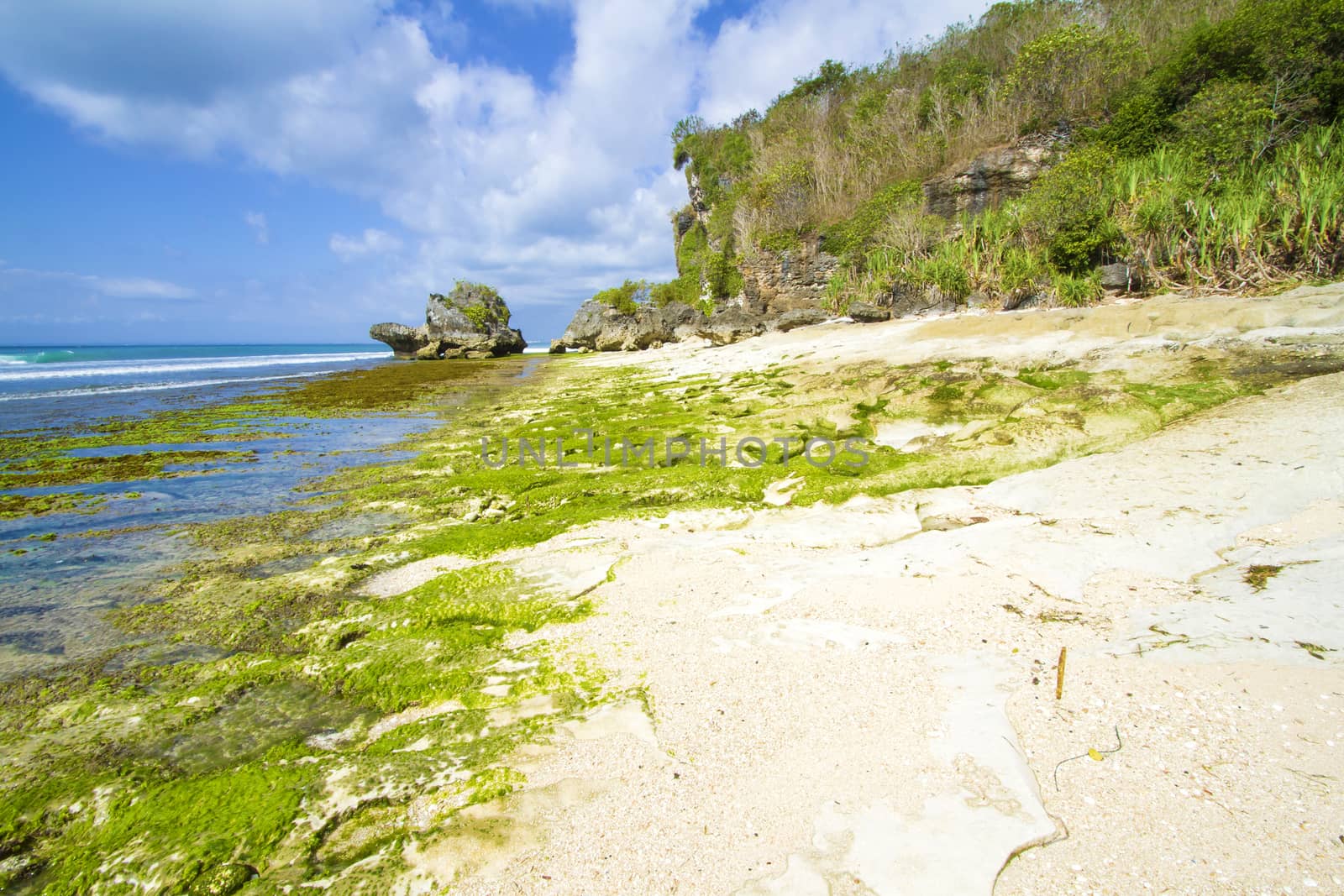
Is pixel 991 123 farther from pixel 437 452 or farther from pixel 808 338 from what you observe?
pixel 437 452

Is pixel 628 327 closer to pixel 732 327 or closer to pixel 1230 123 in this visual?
pixel 732 327

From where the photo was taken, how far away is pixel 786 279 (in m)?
31.6

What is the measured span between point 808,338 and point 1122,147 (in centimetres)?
1355

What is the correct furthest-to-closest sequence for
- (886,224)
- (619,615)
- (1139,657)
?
(886,224) → (619,615) → (1139,657)

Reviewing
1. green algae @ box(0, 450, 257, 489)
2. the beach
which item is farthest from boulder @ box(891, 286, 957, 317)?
green algae @ box(0, 450, 257, 489)

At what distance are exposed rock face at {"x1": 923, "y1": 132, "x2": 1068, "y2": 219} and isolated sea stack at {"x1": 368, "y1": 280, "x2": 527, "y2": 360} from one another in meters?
33.4

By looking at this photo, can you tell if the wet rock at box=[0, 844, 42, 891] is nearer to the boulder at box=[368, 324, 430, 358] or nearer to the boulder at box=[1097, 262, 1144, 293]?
the boulder at box=[1097, 262, 1144, 293]

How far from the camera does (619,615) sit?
139 inches

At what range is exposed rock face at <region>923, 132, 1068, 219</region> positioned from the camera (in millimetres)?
23203

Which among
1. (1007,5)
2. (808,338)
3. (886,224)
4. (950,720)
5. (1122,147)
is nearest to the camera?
(950,720)

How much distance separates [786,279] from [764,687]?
31.4 meters

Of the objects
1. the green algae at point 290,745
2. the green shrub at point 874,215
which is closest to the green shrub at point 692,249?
the green shrub at point 874,215

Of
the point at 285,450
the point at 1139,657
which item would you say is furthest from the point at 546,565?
the point at 285,450

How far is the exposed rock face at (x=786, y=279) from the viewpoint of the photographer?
2986 cm
